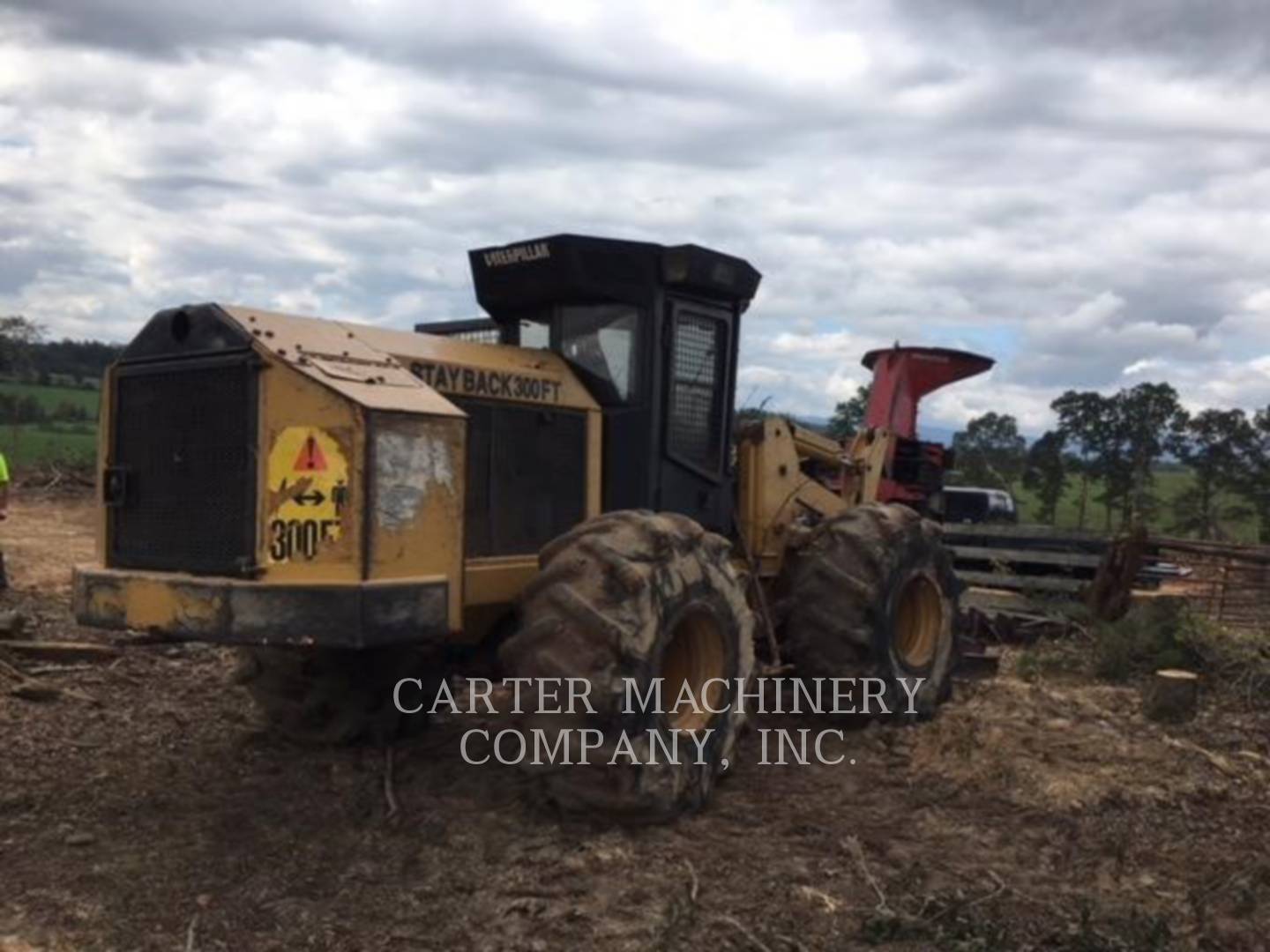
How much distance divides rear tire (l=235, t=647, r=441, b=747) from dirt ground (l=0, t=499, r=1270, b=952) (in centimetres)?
18

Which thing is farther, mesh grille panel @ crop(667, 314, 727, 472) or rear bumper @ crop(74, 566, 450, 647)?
mesh grille panel @ crop(667, 314, 727, 472)

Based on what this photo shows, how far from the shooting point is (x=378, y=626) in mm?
5238

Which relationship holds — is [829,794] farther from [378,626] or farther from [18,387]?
[18,387]

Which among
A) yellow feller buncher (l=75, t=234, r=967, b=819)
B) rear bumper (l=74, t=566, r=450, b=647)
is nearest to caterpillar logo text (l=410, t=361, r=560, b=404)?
yellow feller buncher (l=75, t=234, r=967, b=819)

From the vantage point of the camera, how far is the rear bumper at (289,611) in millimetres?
5199

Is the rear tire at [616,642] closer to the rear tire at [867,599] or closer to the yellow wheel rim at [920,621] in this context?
the rear tire at [867,599]

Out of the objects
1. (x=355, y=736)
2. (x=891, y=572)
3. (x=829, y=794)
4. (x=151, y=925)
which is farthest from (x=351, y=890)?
(x=891, y=572)

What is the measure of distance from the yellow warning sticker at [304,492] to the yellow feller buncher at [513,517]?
11 mm

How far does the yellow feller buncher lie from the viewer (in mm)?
5367

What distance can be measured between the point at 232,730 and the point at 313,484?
9.29 feet

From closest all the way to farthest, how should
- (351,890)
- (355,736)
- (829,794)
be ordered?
(351,890) → (829,794) → (355,736)

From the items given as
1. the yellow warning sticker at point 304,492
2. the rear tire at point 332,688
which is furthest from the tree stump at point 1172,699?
the yellow warning sticker at point 304,492

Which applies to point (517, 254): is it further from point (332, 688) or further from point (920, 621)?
point (920, 621)

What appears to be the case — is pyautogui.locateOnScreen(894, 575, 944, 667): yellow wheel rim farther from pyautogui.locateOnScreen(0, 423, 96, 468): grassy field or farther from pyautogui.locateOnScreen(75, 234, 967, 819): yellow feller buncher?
pyautogui.locateOnScreen(0, 423, 96, 468): grassy field
